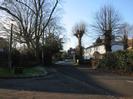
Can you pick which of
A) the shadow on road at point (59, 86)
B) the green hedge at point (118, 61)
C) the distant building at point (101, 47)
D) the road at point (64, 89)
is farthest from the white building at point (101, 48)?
the road at point (64, 89)

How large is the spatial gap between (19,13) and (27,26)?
292cm

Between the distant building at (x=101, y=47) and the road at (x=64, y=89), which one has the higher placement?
the distant building at (x=101, y=47)

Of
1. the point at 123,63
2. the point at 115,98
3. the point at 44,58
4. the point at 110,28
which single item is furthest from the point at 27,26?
the point at 115,98

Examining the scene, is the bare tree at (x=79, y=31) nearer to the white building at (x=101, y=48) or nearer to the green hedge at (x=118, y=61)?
the white building at (x=101, y=48)

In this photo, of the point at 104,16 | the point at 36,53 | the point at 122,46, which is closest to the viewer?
the point at 36,53

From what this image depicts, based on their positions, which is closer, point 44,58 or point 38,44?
point 38,44

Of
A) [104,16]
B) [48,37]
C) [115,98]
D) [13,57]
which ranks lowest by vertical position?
[115,98]

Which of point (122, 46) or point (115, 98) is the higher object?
point (122, 46)

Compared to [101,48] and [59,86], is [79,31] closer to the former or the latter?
[101,48]

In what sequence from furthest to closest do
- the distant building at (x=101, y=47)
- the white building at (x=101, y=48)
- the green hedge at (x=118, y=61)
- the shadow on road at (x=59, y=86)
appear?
1. the white building at (x=101, y=48)
2. the distant building at (x=101, y=47)
3. the green hedge at (x=118, y=61)
4. the shadow on road at (x=59, y=86)

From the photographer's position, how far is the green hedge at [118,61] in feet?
118

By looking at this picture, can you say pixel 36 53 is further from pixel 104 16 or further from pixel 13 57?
pixel 104 16

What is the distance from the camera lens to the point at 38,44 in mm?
62719

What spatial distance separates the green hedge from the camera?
3603 centimetres
